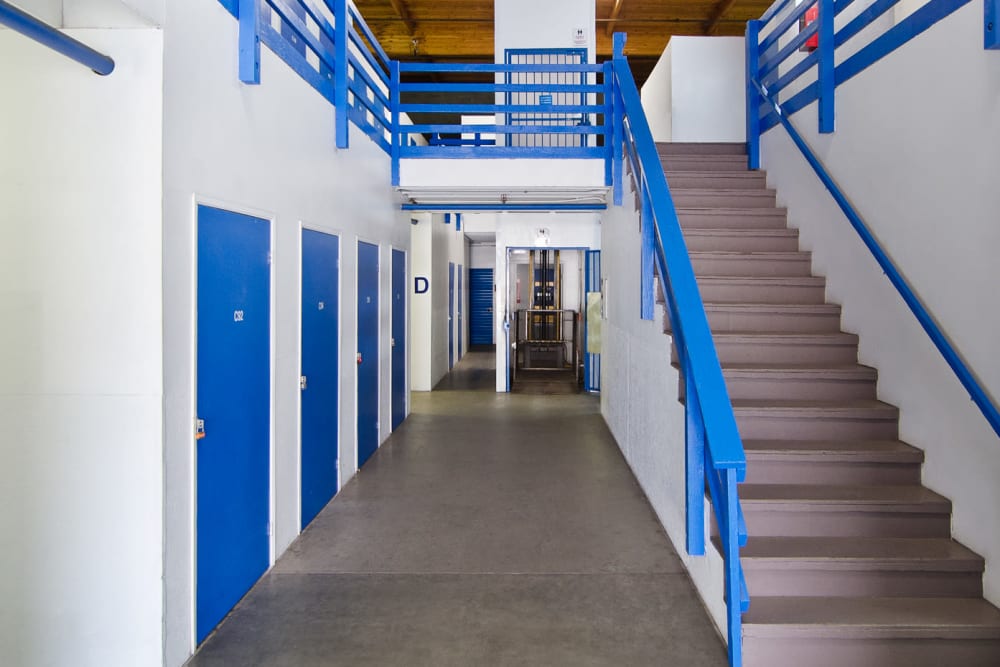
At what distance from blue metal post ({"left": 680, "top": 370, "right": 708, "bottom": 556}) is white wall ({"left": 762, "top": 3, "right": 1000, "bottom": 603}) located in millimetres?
1126

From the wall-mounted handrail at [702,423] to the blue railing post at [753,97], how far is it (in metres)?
2.31

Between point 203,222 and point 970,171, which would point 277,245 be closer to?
point 203,222

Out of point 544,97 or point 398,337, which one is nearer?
point 398,337

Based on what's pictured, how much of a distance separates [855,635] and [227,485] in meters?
2.71

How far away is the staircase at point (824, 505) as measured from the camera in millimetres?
2504

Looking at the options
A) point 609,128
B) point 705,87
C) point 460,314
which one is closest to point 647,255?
point 609,128

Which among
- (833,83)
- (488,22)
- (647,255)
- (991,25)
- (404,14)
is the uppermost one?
(488,22)

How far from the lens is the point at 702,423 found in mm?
2717

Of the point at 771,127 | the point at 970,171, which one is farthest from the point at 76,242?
the point at 771,127

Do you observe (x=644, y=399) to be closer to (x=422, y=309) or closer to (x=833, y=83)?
(x=833, y=83)

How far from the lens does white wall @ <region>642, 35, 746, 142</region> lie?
7141 mm

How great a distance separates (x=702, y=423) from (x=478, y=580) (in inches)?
58.2

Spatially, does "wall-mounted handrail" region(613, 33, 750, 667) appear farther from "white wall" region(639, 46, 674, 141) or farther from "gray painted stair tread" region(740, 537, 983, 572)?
"white wall" region(639, 46, 674, 141)

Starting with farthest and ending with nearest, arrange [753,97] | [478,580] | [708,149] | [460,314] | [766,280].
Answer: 1. [460,314]
2. [708,149]
3. [753,97]
4. [766,280]
5. [478,580]
